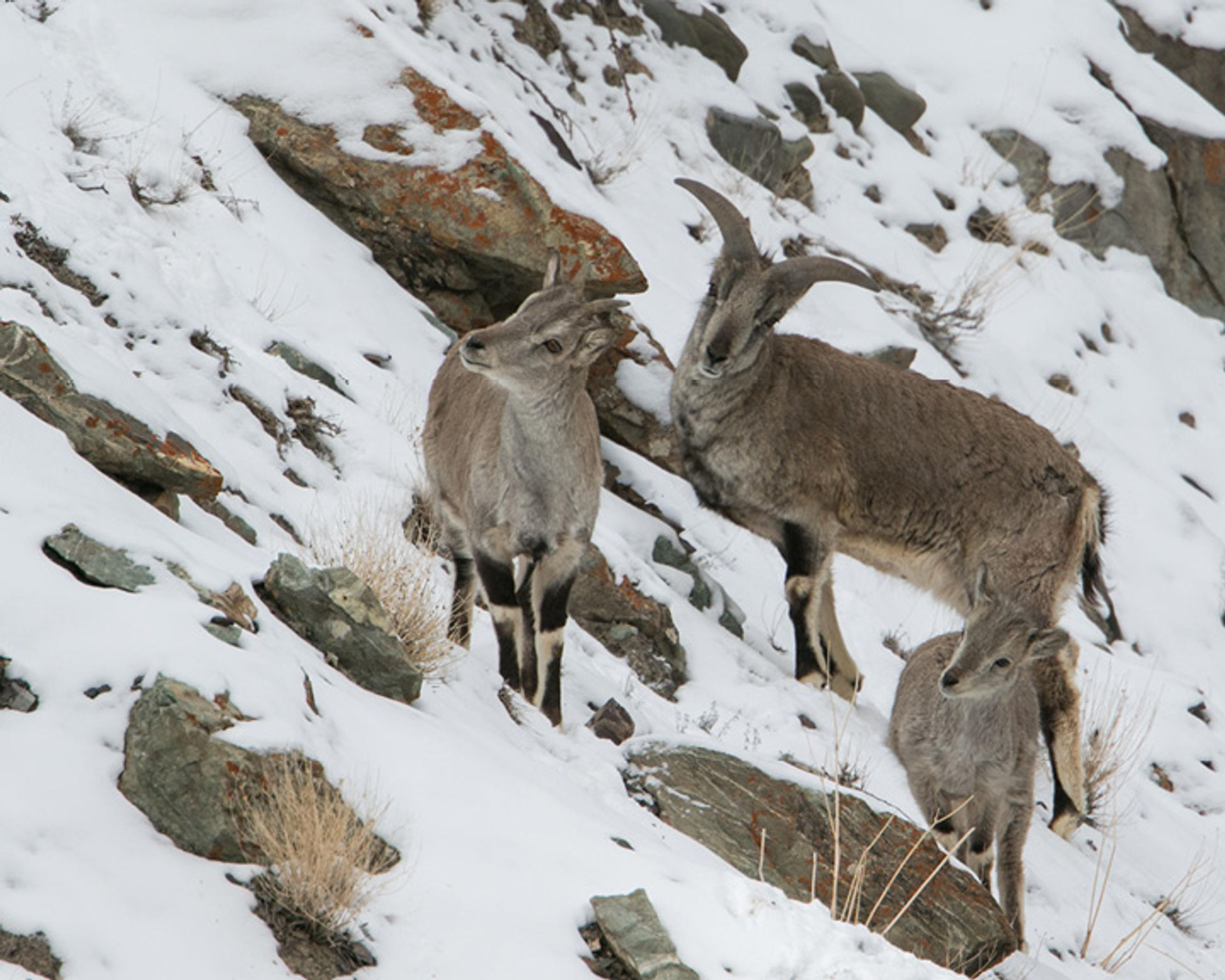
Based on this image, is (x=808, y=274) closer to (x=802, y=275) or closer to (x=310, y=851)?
(x=802, y=275)

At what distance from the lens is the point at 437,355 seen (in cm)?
993

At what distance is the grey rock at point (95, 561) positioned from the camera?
4.45m

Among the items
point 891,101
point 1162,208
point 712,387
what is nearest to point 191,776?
point 712,387

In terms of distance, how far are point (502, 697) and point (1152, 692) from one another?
6665 millimetres

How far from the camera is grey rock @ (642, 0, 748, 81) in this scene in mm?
15148

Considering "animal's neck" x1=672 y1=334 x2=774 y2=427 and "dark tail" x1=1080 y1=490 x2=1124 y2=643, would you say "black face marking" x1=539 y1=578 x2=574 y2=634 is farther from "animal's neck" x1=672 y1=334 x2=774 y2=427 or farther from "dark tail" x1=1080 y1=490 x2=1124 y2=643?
"dark tail" x1=1080 y1=490 x2=1124 y2=643

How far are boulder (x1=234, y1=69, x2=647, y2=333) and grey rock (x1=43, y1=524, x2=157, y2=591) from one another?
5661 millimetres

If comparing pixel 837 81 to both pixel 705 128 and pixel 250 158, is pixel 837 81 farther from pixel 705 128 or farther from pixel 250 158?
pixel 250 158

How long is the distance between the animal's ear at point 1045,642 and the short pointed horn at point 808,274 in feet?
7.81

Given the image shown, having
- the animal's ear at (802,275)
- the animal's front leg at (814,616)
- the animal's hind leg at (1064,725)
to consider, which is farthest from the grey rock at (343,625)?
the animal's hind leg at (1064,725)

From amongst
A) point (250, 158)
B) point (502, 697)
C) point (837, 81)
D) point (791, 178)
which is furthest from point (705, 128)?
point (502, 697)

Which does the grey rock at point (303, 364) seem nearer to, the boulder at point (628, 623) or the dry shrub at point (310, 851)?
the boulder at point (628, 623)

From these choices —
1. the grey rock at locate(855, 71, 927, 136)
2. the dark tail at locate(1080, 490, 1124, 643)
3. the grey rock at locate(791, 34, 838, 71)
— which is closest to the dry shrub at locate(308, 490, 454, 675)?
the dark tail at locate(1080, 490, 1124, 643)

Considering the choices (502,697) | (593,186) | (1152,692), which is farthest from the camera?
(593,186)
